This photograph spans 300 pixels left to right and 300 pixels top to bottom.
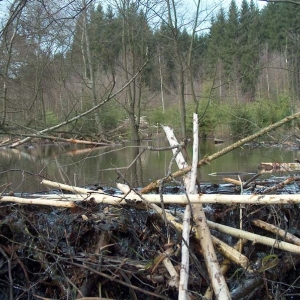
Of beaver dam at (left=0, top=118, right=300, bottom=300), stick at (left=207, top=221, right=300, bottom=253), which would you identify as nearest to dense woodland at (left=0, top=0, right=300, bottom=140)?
beaver dam at (left=0, top=118, right=300, bottom=300)

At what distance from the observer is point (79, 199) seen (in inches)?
165

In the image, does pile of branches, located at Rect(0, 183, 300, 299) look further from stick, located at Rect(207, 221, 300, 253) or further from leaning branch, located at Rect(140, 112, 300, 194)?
leaning branch, located at Rect(140, 112, 300, 194)

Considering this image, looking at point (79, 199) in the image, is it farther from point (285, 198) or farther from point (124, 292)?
point (285, 198)

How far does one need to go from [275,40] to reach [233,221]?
3766 cm

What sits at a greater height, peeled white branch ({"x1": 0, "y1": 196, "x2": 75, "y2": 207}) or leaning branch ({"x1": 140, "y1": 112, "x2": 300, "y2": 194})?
leaning branch ({"x1": 140, "y1": 112, "x2": 300, "y2": 194})

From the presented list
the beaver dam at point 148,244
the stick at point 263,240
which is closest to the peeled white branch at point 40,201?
the beaver dam at point 148,244

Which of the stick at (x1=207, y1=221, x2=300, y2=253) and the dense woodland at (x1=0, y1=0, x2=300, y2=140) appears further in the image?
the dense woodland at (x1=0, y1=0, x2=300, y2=140)

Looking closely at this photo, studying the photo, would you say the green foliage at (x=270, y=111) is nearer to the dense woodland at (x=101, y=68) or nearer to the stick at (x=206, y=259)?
the dense woodland at (x=101, y=68)

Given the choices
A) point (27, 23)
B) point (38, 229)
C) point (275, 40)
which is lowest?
point (38, 229)

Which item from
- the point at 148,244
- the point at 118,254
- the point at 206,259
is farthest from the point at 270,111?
the point at 206,259

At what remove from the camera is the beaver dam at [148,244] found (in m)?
3.30

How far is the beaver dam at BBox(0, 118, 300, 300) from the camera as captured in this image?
330 centimetres

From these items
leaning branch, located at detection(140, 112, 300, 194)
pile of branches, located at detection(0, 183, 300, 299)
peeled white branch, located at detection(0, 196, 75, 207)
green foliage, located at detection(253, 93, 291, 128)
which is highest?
green foliage, located at detection(253, 93, 291, 128)

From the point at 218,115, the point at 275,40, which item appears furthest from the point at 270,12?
the point at 218,115
